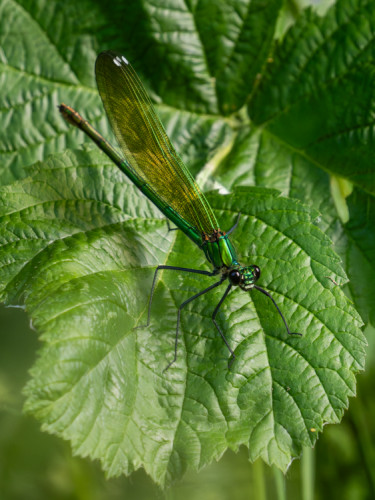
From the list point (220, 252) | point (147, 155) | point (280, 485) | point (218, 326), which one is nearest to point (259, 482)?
point (280, 485)

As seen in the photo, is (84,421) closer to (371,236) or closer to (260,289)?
(260,289)

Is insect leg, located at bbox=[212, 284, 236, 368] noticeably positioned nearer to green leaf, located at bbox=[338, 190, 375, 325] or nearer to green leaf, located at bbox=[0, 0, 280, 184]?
green leaf, located at bbox=[338, 190, 375, 325]

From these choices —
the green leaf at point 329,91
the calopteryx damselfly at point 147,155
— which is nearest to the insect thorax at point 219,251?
the calopteryx damselfly at point 147,155

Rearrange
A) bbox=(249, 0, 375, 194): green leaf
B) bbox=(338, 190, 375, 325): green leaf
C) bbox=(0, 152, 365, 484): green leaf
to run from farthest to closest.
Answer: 1. bbox=(249, 0, 375, 194): green leaf
2. bbox=(338, 190, 375, 325): green leaf
3. bbox=(0, 152, 365, 484): green leaf

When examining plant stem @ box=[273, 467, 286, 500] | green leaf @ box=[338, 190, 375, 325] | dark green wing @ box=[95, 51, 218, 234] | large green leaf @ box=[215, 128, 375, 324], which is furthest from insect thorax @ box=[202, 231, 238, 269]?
plant stem @ box=[273, 467, 286, 500]

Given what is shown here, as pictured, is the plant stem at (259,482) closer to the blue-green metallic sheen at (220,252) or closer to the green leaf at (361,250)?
the green leaf at (361,250)

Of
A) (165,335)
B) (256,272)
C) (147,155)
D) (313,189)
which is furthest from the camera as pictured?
(313,189)

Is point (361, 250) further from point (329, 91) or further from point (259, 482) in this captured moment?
point (259, 482)

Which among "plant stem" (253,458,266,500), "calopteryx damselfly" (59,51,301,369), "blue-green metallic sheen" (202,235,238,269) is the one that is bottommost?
"plant stem" (253,458,266,500)
